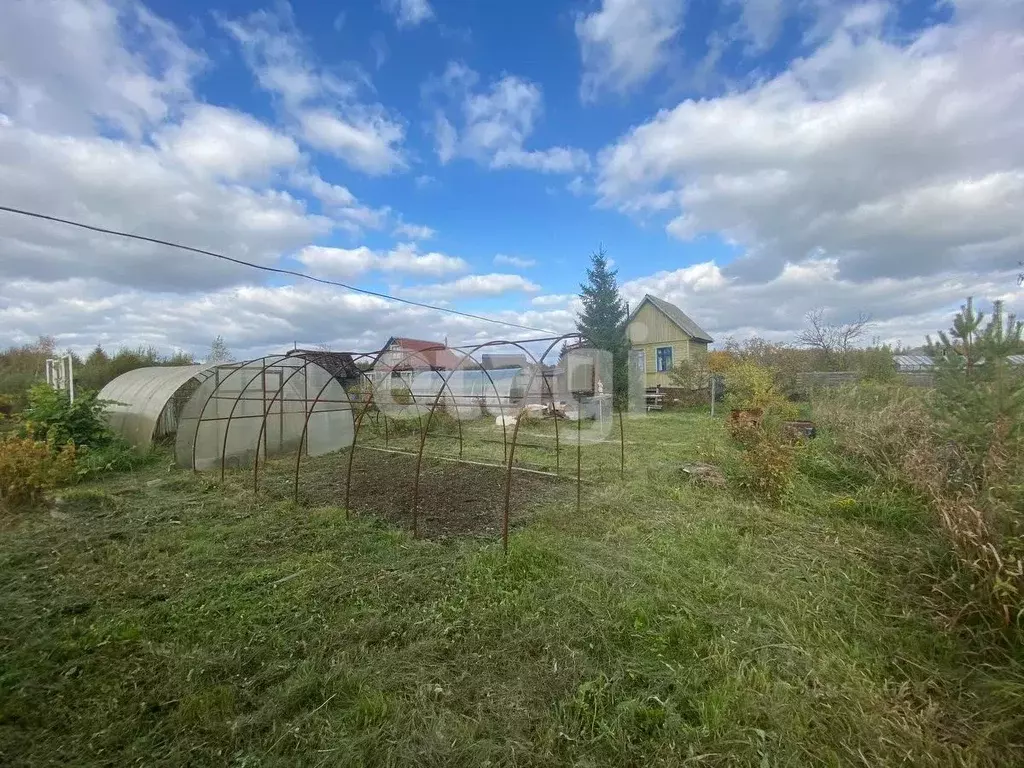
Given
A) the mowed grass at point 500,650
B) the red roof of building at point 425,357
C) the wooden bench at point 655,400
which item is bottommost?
the mowed grass at point 500,650

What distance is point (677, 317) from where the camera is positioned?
24.2 meters

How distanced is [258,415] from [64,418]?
10.8 ft

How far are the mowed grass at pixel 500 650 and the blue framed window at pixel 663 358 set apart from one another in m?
18.1

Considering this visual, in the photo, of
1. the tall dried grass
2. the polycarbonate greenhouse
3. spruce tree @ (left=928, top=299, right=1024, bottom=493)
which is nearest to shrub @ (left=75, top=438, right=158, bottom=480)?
the polycarbonate greenhouse

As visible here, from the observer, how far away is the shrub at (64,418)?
8461 millimetres

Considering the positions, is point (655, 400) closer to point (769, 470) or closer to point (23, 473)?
point (769, 470)

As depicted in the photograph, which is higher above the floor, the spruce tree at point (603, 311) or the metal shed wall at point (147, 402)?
the spruce tree at point (603, 311)

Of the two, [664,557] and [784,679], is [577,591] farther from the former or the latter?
[784,679]

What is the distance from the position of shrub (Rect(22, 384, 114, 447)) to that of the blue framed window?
67.7 feet

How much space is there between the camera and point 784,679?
2670mm

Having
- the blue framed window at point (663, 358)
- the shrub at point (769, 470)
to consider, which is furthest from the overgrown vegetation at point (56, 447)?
the blue framed window at point (663, 358)

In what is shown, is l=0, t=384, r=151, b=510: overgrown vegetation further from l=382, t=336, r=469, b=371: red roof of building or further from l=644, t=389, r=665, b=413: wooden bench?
l=644, t=389, r=665, b=413: wooden bench

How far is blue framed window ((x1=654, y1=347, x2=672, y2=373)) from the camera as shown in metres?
23.0

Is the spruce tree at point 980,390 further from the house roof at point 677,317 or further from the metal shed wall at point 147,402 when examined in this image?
the house roof at point 677,317
